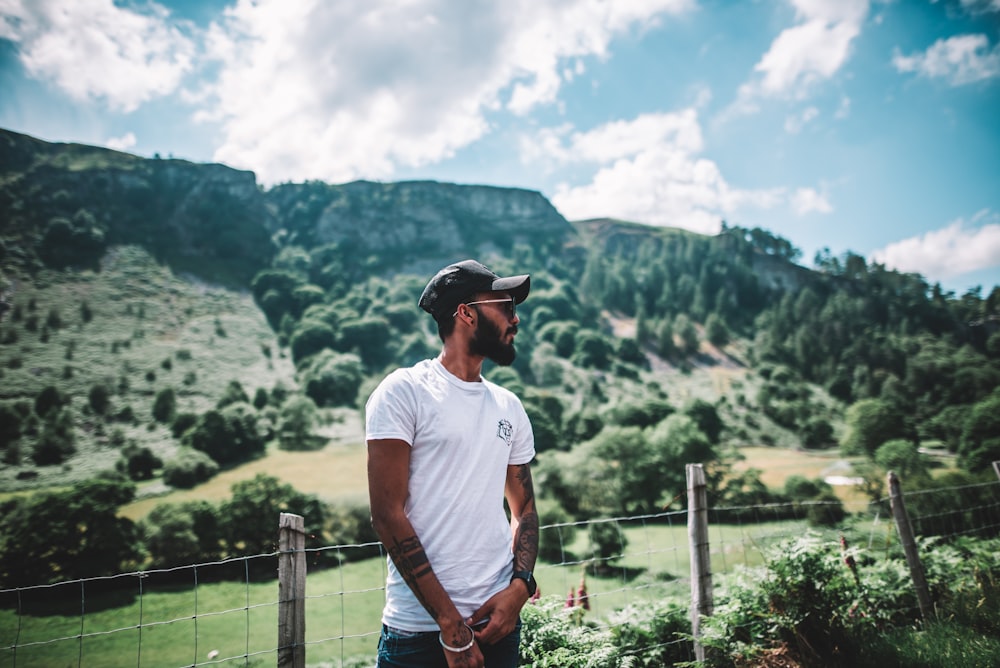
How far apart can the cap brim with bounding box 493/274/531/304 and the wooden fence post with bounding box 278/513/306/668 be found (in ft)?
5.78

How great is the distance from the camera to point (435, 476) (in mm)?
1938

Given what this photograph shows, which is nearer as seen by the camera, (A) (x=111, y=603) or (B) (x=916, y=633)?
(B) (x=916, y=633)

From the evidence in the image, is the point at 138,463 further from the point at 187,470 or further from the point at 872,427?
the point at 872,427

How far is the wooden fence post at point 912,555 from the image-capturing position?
5.15m

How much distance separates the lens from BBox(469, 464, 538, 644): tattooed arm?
1.91 metres

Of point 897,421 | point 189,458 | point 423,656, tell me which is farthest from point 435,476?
point 897,421

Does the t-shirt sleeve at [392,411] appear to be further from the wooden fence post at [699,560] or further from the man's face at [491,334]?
the wooden fence post at [699,560]

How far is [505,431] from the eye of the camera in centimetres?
223

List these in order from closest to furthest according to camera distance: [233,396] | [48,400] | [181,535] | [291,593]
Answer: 1. [291,593]
2. [181,535]
3. [48,400]
4. [233,396]

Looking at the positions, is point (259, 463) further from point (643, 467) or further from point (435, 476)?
point (435, 476)

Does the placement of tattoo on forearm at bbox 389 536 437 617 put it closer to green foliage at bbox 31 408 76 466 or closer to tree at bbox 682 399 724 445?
tree at bbox 682 399 724 445

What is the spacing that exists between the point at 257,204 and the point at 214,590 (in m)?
137

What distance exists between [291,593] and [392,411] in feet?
5.91

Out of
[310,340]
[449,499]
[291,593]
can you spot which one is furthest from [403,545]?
[310,340]
